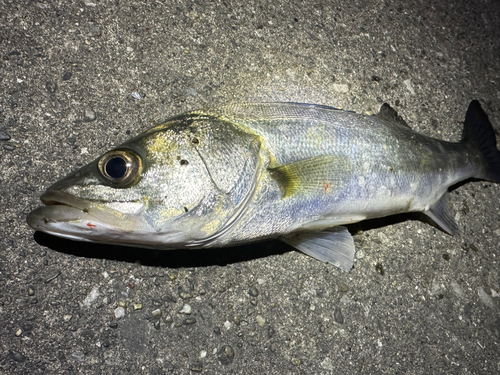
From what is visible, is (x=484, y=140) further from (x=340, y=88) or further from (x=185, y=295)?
(x=185, y=295)

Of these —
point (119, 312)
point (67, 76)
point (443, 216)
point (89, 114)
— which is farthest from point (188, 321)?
point (443, 216)

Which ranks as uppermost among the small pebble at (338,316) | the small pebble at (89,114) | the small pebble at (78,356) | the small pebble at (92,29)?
the small pebble at (92,29)

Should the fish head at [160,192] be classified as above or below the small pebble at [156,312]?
above

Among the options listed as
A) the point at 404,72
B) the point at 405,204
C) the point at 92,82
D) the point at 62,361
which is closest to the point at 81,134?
the point at 92,82

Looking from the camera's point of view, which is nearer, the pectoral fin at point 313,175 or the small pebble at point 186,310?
the pectoral fin at point 313,175

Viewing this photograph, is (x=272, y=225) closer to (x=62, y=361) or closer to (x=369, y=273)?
(x=369, y=273)

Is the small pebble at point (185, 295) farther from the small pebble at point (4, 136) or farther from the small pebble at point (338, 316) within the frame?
the small pebble at point (4, 136)

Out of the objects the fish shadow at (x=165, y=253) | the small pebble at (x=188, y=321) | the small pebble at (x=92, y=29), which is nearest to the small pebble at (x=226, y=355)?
the small pebble at (x=188, y=321)
